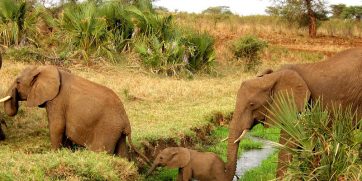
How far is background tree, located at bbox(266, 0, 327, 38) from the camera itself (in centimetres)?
3662

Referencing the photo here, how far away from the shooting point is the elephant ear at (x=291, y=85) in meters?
8.21

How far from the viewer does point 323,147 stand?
6.21 m

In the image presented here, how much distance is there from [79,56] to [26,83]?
9.88m

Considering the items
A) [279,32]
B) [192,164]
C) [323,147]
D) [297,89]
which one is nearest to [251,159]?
[192,164]

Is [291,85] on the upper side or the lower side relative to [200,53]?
upper

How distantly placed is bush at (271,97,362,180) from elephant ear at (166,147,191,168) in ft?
7.84

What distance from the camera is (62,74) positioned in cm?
884

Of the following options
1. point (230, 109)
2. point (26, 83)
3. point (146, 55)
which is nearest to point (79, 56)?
point (146, 55)

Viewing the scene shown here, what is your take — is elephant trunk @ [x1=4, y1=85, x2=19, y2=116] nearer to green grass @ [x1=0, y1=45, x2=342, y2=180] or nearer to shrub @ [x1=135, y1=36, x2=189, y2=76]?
green grass @ [x1=0, y1=45, x2=342, y2=180]

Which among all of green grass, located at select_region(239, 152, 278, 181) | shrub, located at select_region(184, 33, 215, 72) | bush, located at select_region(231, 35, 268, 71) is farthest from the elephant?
bush, located at select_region(231, 35, 268, 71)

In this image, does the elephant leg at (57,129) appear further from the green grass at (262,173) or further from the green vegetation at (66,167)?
the green grass at (262,173)

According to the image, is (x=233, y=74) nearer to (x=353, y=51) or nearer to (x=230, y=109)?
(x=230, y=109)

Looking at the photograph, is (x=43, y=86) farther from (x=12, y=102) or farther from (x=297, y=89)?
(x=297, y=89)

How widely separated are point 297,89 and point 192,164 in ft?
5.71
